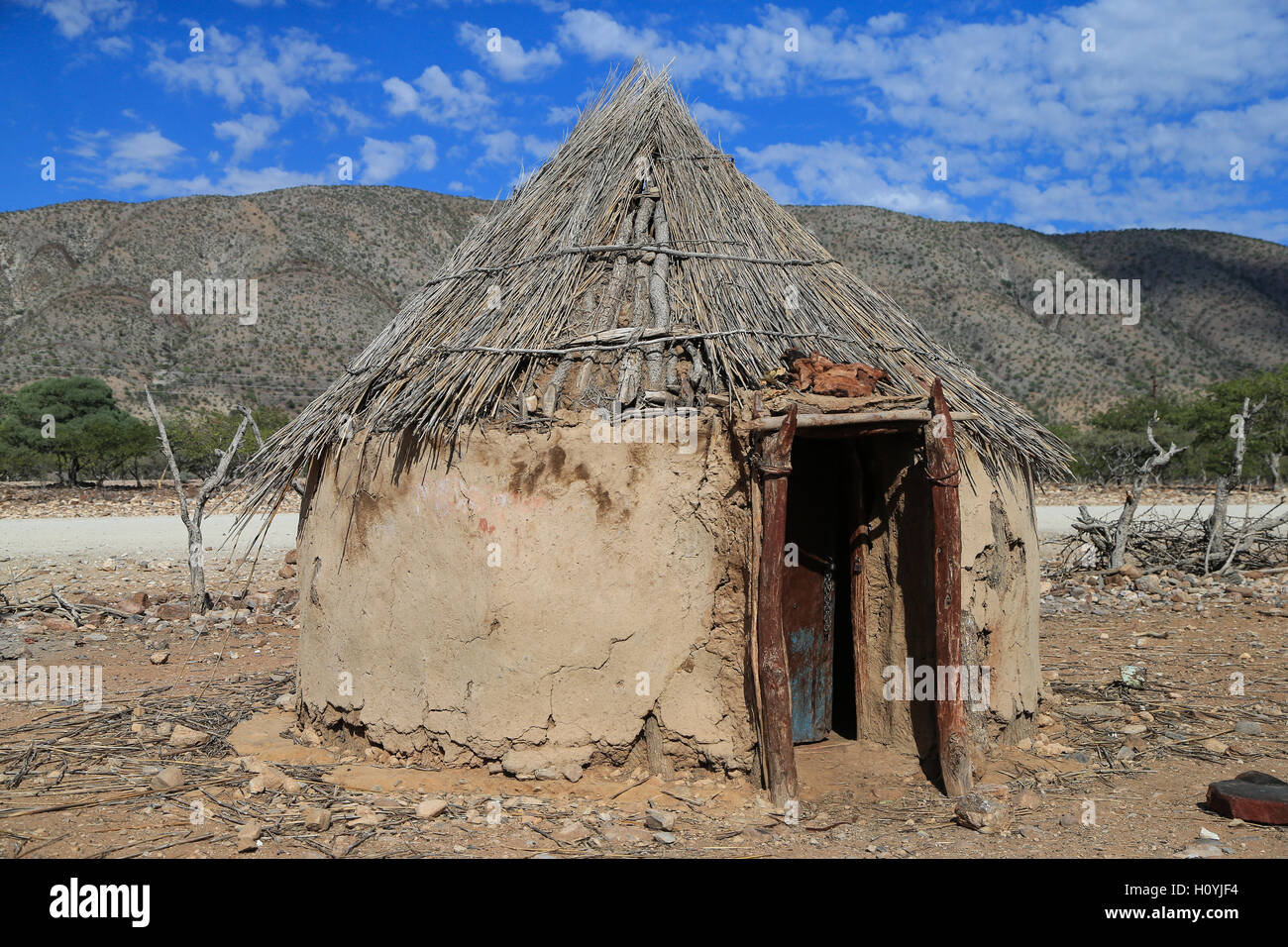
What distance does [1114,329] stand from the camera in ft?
145

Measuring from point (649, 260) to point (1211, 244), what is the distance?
56625mm

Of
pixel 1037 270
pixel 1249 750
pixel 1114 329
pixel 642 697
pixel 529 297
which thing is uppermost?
pixel 1037 270

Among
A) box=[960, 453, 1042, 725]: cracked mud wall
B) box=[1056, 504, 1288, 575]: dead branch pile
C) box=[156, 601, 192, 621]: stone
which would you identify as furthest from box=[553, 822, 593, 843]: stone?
box=[1056, 504, 1288, 575]: dead branch pile

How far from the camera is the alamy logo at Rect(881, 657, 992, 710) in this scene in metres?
4.87

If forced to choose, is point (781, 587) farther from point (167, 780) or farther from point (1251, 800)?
point (167, 780)

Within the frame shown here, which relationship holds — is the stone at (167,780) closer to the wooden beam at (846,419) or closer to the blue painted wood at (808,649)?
the blue painted wood at (808,649)

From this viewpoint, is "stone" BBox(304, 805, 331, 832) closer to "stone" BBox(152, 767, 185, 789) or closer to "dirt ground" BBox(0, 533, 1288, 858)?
"dirt ground" BBox(0, 533, 1288, 858)

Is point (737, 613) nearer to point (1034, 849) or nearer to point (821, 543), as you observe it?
point (821, 543)

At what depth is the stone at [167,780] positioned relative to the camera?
496cm

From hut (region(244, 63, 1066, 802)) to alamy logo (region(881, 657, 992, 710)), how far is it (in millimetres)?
16

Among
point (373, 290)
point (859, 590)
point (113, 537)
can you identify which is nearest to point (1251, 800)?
point (859, 590)

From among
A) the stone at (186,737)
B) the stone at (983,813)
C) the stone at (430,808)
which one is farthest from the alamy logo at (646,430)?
the stone at (186,737)

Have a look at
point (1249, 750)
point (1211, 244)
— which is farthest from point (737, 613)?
point (1211, 244)
